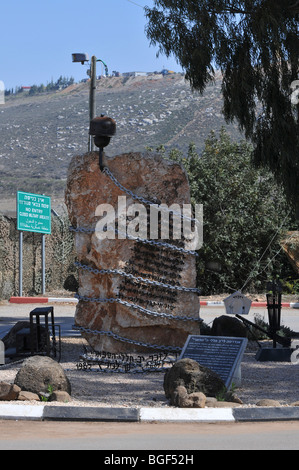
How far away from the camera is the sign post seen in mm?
21281

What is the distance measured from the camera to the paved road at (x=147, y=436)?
18.5 feet

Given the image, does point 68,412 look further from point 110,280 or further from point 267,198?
point 267,198

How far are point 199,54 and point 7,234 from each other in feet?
37.4

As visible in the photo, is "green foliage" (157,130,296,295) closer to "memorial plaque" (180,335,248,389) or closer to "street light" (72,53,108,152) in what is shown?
"street light" (72,53,108,152)

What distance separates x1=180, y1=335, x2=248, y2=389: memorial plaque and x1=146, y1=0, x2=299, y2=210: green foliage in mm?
3719

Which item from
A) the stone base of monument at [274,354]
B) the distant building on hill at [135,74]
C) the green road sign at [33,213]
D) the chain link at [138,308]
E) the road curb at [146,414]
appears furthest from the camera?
the distant building on hill at [135,74]

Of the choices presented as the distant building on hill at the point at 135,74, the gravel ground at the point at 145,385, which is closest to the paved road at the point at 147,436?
the gravel ground at the point at 145,385

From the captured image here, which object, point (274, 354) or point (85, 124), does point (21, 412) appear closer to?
point (274, 354)

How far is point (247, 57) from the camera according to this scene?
11461 millimetres

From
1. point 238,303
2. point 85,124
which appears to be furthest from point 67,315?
point 85,124

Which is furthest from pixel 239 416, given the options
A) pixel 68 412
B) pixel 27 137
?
pixel 27 137

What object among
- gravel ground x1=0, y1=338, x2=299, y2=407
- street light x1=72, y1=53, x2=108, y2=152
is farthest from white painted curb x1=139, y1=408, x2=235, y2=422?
street light x1=72, y1=53, x2=108, y2=152

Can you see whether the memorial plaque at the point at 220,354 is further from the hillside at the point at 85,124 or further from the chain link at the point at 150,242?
the hillside at the point at 85,124

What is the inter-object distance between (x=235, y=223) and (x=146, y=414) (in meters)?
15.3
